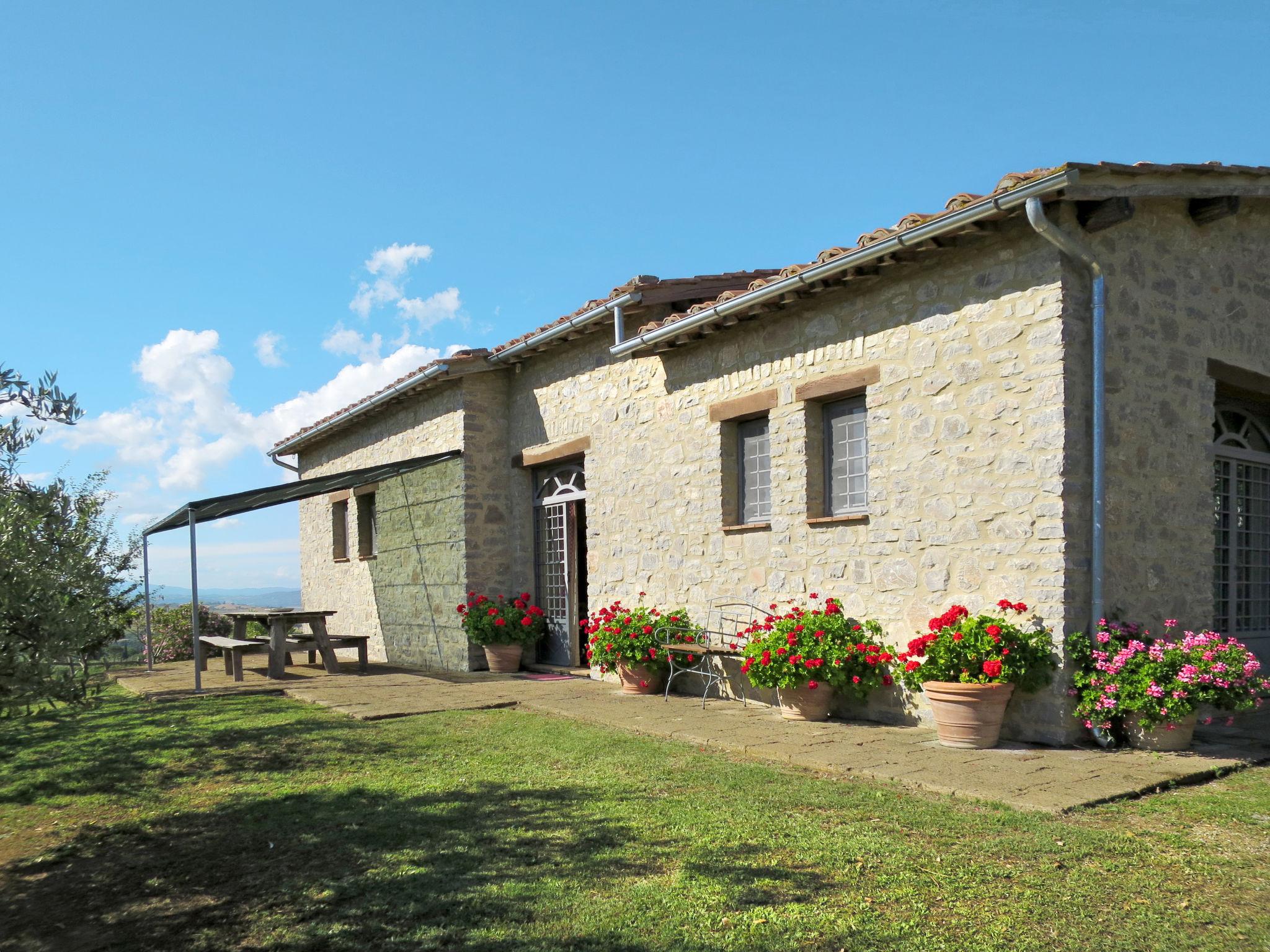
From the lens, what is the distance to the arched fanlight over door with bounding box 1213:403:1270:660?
7738 millimetres

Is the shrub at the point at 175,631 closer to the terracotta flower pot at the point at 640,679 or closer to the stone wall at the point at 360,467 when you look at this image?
the stone wall at the point at 360,467

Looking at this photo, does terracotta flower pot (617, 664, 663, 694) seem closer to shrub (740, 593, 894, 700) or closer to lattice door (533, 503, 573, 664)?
shrub (740, 593, 894, 700)

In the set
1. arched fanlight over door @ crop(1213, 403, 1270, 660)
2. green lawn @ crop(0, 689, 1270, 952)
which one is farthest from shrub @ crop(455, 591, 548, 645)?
arched fanlight over door @ crop(1213, 403, 1270, 660)

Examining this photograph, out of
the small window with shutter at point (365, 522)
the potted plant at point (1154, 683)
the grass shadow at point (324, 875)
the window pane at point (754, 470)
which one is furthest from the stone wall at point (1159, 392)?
the small window with shutter at point (365, 522)

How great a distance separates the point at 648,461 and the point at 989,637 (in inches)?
168

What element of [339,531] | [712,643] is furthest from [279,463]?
[712,643]

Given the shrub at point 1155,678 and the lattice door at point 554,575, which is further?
the lattice door at point 554,575

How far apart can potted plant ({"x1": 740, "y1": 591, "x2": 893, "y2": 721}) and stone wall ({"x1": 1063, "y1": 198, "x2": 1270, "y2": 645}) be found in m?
1.50

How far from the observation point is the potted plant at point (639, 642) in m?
8.79

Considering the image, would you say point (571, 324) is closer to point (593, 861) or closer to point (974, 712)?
point (974, 712)

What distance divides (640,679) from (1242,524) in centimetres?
532

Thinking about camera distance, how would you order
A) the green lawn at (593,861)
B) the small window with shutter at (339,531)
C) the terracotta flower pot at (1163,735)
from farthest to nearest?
the small window with shutter at (339,531) < the terracotta flower pot at (1163,735) < the green lawn at (593,861)

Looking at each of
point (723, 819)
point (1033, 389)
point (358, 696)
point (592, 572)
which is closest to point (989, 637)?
point (1033, 389)

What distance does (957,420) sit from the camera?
653 cm
